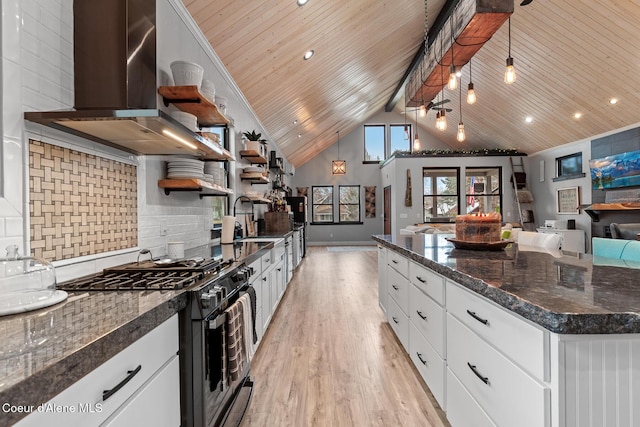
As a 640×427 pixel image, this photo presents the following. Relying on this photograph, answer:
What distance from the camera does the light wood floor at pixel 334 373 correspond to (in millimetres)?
1941

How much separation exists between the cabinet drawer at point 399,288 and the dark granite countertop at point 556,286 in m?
0.66

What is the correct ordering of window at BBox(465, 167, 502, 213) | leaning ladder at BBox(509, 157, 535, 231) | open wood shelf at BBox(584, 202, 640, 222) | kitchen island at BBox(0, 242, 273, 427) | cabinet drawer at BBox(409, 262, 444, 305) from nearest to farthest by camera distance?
kitchen island at BBox(0, 242, 273, 427) < cabinet drawer at BBox(409, 262, 444, 305) < open wood shelf at BBox(584, 202, 640, 222) < leaning ladder at BBox(509, 157, 535, 231) < window at BBox(465, 167, 502, 213)

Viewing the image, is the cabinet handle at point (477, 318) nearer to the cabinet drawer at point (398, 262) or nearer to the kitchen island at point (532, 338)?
the kitchen island at point (532, 338)

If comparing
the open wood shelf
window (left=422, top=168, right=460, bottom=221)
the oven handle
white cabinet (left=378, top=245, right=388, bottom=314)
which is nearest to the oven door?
the oven handle

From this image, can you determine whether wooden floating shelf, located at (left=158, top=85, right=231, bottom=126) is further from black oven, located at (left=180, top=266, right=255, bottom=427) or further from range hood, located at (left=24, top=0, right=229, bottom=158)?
black oven, located at (left=180, top=266, right=255, bottom=427)

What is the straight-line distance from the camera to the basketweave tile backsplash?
4.39 ft

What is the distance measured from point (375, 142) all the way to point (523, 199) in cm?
527

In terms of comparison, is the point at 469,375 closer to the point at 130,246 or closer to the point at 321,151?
the point at 130,246

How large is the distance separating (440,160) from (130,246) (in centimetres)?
869

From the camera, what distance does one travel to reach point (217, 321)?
141 centimetres

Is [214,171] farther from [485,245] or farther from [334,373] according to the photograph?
[485,245]

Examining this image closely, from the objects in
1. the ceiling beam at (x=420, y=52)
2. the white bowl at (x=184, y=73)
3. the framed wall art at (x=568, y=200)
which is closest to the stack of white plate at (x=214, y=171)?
the white bowl at (x=184, y=73)

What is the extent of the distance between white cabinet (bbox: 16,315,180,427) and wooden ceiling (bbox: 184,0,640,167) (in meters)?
2.62

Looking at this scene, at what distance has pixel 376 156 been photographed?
40.2 feet
